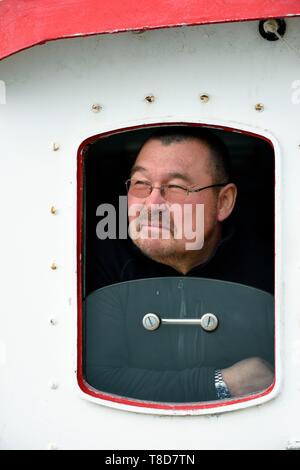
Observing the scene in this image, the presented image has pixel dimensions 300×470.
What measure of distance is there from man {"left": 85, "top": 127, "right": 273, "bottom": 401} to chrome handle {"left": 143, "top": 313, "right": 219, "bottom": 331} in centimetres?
11

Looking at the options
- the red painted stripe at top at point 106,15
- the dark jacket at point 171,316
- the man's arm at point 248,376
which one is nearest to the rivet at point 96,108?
the red painted stripe at top at point 106,15

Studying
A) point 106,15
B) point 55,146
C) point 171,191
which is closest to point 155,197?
point 171,191

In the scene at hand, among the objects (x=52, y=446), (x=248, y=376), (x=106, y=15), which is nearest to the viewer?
(x=106, y=15)

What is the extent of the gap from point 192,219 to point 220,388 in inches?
18.2

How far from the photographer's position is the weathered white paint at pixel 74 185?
8.19ft

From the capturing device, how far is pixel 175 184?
2578mm

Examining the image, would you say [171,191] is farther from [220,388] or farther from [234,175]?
[220,388]

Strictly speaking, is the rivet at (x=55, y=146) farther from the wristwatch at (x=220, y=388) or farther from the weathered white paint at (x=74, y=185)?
the wristwatch at (x=220, y=388)

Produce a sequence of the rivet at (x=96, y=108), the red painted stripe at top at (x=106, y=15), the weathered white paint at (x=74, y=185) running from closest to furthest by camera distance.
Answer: the red painted stripe at top at (x=106, y=15)
the weathered white paint at (x=74, y=185)
the rivet at (x=96, y=108)

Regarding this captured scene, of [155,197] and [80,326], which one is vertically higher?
[155,197]

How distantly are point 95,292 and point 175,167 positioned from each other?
0.42m

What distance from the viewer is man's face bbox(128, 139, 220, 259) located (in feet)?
8.46

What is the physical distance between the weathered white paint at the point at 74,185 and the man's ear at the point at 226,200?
0.52 ft

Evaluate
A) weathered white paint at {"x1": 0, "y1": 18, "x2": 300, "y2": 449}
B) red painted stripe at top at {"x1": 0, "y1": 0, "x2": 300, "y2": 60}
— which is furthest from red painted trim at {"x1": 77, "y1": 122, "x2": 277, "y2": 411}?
red painted stripe at top at {"x1": 0, "y1": 0, "x2": 300, "y2": 60}
